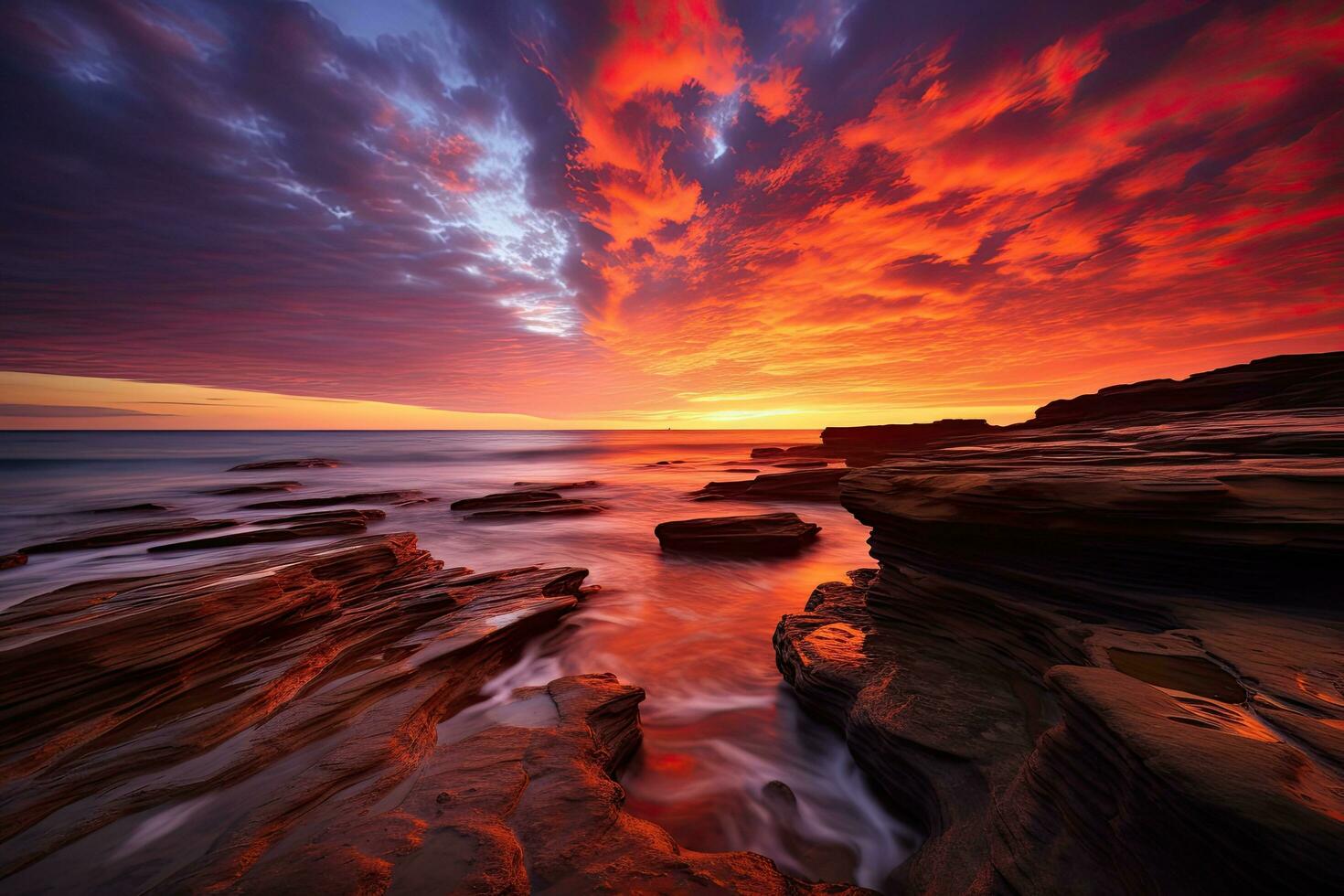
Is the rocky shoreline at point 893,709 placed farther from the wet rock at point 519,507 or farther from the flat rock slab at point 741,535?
the wet rock at point 519,507

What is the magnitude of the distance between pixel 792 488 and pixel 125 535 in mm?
27885

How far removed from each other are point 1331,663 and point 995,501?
9.13ft

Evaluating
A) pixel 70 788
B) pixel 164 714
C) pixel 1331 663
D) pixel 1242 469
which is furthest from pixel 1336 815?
pixel 164 714

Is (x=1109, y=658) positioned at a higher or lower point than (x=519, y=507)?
higher

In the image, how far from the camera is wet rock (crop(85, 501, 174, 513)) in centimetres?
2198

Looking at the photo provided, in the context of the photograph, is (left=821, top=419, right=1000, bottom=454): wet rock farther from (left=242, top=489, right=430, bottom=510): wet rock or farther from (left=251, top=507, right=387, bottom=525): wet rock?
(left=242, top=489, right=430, bottom=510): wet rock

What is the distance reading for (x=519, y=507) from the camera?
22.2 meters

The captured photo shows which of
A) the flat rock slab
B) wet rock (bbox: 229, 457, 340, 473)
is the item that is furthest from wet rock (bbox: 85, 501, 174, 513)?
the flat rock slab

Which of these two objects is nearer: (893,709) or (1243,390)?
(893,709)

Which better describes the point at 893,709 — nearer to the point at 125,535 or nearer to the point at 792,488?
the point at 792,488

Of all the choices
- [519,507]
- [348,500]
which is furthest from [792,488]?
[348,500]

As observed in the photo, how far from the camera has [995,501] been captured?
5867 mm

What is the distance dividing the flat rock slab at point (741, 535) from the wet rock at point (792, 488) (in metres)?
9.11

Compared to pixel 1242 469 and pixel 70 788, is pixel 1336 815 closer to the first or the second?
pixel 1242 469
